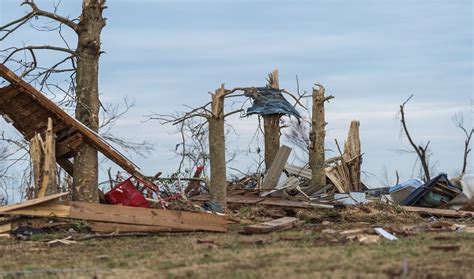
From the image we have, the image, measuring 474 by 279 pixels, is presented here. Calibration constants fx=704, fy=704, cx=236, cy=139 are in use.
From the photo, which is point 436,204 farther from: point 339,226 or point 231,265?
point 231,265

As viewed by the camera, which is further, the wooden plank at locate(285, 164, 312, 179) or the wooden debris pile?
the wooden plank at locate(285, 164, 312, 179)

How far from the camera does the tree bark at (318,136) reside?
890 inches

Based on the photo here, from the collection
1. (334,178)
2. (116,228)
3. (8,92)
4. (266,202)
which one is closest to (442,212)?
(266,202)

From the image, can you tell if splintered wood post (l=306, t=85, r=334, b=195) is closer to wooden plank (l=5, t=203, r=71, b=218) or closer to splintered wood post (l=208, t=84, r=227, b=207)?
splintered wood post (l=208, t=84, r=227, b=207)

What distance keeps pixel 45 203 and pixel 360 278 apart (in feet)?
21.3

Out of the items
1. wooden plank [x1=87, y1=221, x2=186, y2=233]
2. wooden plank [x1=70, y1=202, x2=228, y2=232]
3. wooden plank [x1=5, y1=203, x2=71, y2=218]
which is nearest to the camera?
wooden plank [x1=5, y1=203, x2=71, y2=218]

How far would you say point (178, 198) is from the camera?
44.5 ft

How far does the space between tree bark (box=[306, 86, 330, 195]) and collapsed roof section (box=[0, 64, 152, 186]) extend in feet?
31.8

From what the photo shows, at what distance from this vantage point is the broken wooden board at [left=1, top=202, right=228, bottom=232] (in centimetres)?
1167

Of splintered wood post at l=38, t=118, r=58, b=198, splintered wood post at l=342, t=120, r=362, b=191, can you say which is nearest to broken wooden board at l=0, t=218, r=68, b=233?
splintered wood post at l=38, t=118, r=58, b=198

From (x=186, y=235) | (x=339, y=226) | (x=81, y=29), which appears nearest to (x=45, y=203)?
(x=186, y=235)

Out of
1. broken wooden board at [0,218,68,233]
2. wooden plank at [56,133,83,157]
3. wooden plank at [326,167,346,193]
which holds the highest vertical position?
wooden plank at [56,133,83,157]

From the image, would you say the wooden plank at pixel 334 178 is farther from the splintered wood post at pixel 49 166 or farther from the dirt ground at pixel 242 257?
the splintered wood post at pixel 49 166

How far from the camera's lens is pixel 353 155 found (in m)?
24.2
